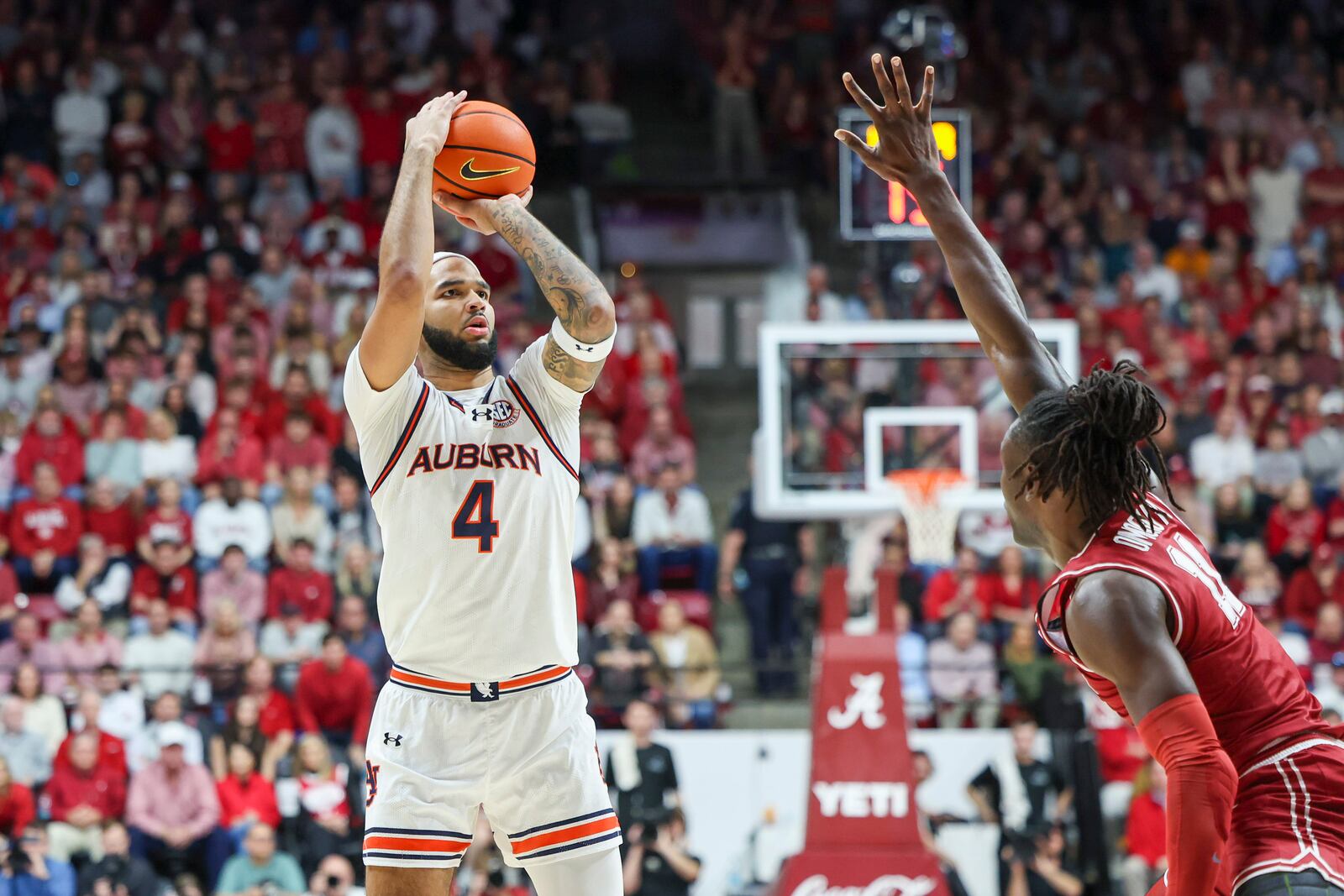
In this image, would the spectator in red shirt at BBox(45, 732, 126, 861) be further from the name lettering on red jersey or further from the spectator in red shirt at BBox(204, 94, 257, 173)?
the name lettering on red jersey

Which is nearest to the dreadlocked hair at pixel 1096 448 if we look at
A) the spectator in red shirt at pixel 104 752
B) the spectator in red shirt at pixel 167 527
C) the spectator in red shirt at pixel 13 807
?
the spectator in red shirt at pixel 104 752

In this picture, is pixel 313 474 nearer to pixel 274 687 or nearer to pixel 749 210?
pixel 274 687

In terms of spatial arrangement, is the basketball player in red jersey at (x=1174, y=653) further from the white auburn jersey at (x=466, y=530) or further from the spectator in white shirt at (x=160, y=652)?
the spectator in white shirt at (x=160, y=652)

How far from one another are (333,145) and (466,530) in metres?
12.8

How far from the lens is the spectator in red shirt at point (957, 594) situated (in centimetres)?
1223

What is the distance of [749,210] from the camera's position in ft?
58.7

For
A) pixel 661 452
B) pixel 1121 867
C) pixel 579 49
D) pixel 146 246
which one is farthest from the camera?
pixel 579 49

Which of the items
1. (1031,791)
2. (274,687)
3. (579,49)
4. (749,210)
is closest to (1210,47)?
(749,210)

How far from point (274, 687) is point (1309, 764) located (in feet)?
29.0

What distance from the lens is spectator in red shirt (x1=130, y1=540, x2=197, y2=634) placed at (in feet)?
40.7

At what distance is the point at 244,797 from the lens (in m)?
10.8

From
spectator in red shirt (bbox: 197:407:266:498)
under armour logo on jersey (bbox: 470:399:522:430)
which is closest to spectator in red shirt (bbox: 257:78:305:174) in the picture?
spectator in red shirt (bbox: 197:407:266:498)

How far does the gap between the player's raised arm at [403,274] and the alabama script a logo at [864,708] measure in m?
4.59

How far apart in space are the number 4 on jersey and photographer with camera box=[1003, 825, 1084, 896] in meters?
6.63
